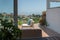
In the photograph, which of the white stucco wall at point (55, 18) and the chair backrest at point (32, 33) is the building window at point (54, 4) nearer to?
the white stucco wall at point (55, 18)

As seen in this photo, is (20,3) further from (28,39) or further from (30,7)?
(28,39)

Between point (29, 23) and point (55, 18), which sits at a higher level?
point (55, 18)

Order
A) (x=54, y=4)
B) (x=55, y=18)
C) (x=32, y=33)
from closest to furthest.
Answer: (x=32, y=33) < (x=54, y=4) < (x=55, y=18)

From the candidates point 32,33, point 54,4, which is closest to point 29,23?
point 32,33

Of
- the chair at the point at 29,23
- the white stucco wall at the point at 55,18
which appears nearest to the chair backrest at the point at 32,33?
the chair at the point at 29,23

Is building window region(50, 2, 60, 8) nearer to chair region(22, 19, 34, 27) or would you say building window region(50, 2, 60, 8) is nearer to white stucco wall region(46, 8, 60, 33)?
white stucco wall region(46, 8, 60, 33)

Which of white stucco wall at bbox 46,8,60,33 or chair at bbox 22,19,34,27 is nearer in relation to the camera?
chair at bbox 22,19,34,27

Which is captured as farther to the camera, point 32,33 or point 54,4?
point 54,4

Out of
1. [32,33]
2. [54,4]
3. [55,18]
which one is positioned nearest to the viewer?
[32,33]

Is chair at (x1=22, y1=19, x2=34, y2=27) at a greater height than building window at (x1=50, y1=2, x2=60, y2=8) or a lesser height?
lesser

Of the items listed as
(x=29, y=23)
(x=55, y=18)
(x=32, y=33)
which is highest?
(x=55, y=18)

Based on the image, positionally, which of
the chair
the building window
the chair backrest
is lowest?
the chair backrest

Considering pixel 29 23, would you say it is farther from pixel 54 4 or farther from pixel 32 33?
pixel 54 4

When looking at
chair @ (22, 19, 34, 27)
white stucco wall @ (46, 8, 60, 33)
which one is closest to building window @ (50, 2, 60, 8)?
white stucco wall @ (46, 8, 60, 33)
